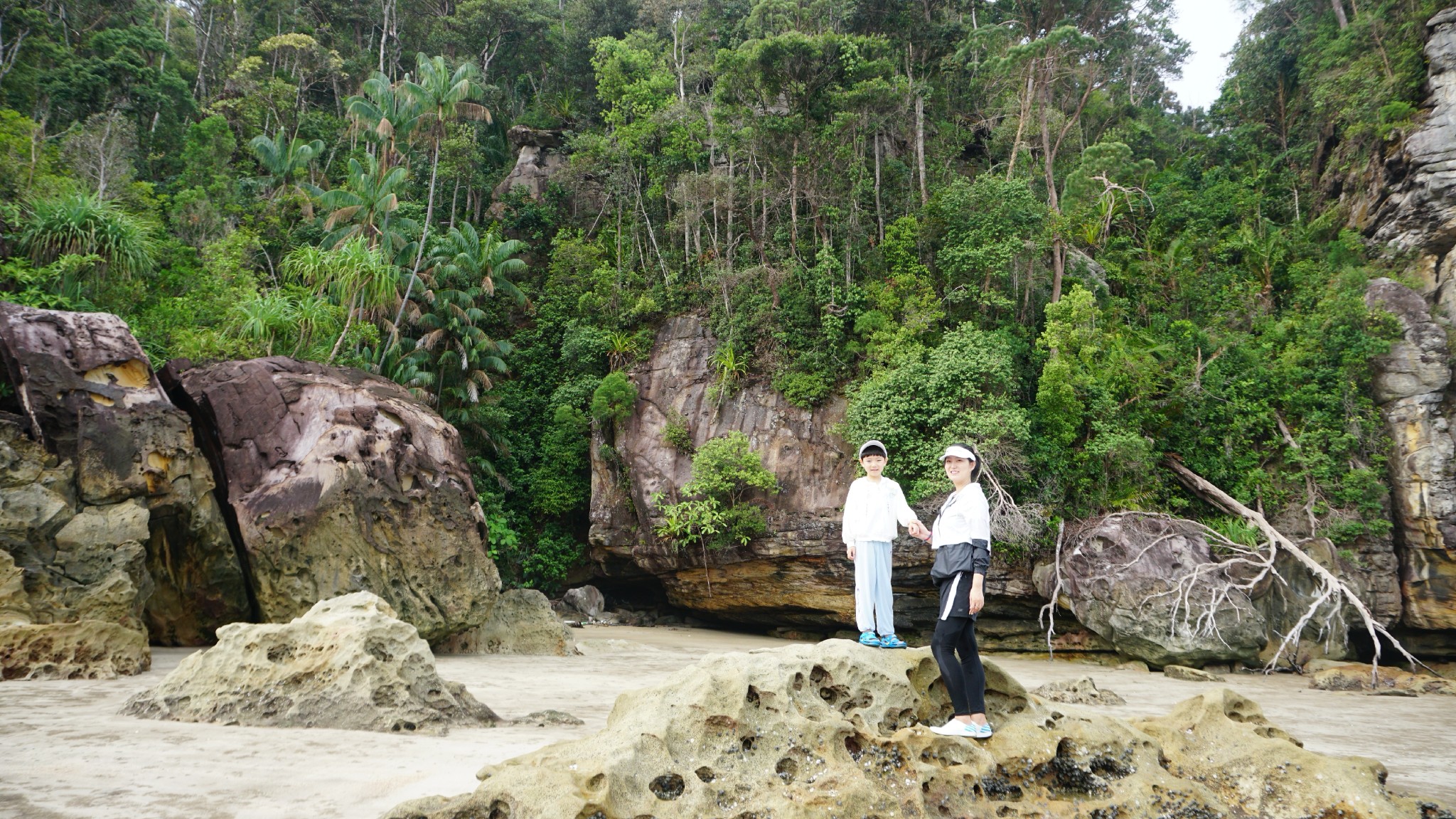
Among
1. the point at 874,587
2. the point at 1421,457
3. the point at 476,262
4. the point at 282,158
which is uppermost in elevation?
the point at 282,158

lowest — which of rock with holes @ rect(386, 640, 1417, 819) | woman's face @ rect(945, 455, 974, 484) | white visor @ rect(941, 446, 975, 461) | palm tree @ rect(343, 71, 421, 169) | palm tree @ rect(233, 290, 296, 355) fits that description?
rock with holes @ rect(386, 640, 1417, 819)

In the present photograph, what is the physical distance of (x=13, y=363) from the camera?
8805mm

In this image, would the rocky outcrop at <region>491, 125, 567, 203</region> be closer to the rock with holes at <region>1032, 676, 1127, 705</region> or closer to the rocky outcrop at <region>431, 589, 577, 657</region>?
the rocky outcrop at <region>431, 589, 577, 657</region>

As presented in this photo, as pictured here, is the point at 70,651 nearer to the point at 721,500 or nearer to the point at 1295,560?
the point at 721,500

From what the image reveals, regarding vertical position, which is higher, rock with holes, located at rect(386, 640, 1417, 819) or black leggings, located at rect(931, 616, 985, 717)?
black leggings, located at rect(931, 616, 985, 717)

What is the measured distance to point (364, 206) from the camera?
20.4m

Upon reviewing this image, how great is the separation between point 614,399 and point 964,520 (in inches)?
602

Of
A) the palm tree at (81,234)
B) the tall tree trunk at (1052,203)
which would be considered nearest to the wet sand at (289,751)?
the palm tree at (81,234)

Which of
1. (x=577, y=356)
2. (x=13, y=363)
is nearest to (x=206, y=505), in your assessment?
(x=13, y=363)

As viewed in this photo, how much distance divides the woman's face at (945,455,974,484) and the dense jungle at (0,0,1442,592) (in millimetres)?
10550

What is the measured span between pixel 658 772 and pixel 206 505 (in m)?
8.63

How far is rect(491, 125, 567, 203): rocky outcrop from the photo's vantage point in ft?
88.2

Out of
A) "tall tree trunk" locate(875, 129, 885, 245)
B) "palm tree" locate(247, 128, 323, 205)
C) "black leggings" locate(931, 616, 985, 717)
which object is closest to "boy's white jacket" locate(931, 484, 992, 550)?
"black leggings" locate(931, 616, 985, 717)

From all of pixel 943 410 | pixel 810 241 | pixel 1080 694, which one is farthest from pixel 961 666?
pixel 810 241
